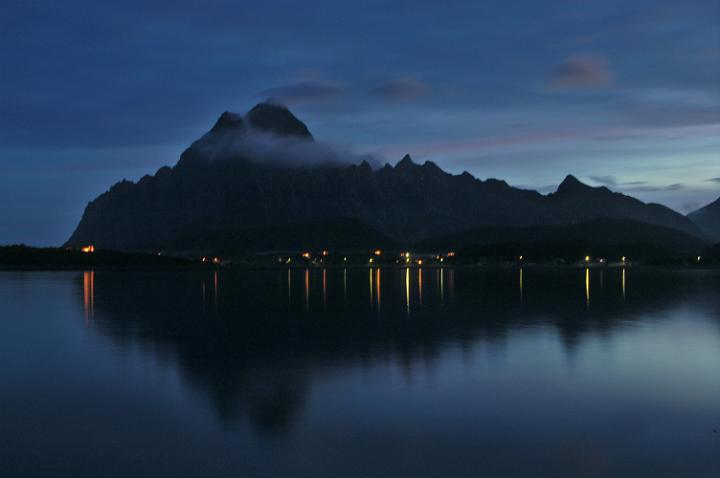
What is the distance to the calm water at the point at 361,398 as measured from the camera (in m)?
13.8

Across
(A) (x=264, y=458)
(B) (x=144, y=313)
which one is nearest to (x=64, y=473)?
(A) (x=264, y=458)

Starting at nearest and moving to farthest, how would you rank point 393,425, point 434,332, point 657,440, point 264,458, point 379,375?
point 264,458 → point 657,440 → point 393,425 → point 379,375 → point 434,332

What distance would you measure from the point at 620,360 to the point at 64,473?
19.7 metres

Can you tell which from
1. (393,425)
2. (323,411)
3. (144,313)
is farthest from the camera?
(144,313)

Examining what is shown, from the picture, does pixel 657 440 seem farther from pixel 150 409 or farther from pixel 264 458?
pixel 150 409

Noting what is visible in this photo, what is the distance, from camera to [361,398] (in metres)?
19.3

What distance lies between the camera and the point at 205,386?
69.6ft

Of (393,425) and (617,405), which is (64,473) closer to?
(393,425)

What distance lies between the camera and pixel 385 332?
3488 centimetres

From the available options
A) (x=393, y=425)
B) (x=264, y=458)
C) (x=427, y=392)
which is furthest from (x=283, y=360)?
(x=264, y=458)

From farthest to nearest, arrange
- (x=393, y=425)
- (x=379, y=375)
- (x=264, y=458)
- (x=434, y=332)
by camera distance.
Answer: (x=434, y=332), (x=379, y=375), (x=393, y=425), (x=264, y=458)

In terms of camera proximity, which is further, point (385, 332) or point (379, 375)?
point (385, 332)

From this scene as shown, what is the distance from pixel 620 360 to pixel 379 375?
30.6 feet

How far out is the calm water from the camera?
13.8m
